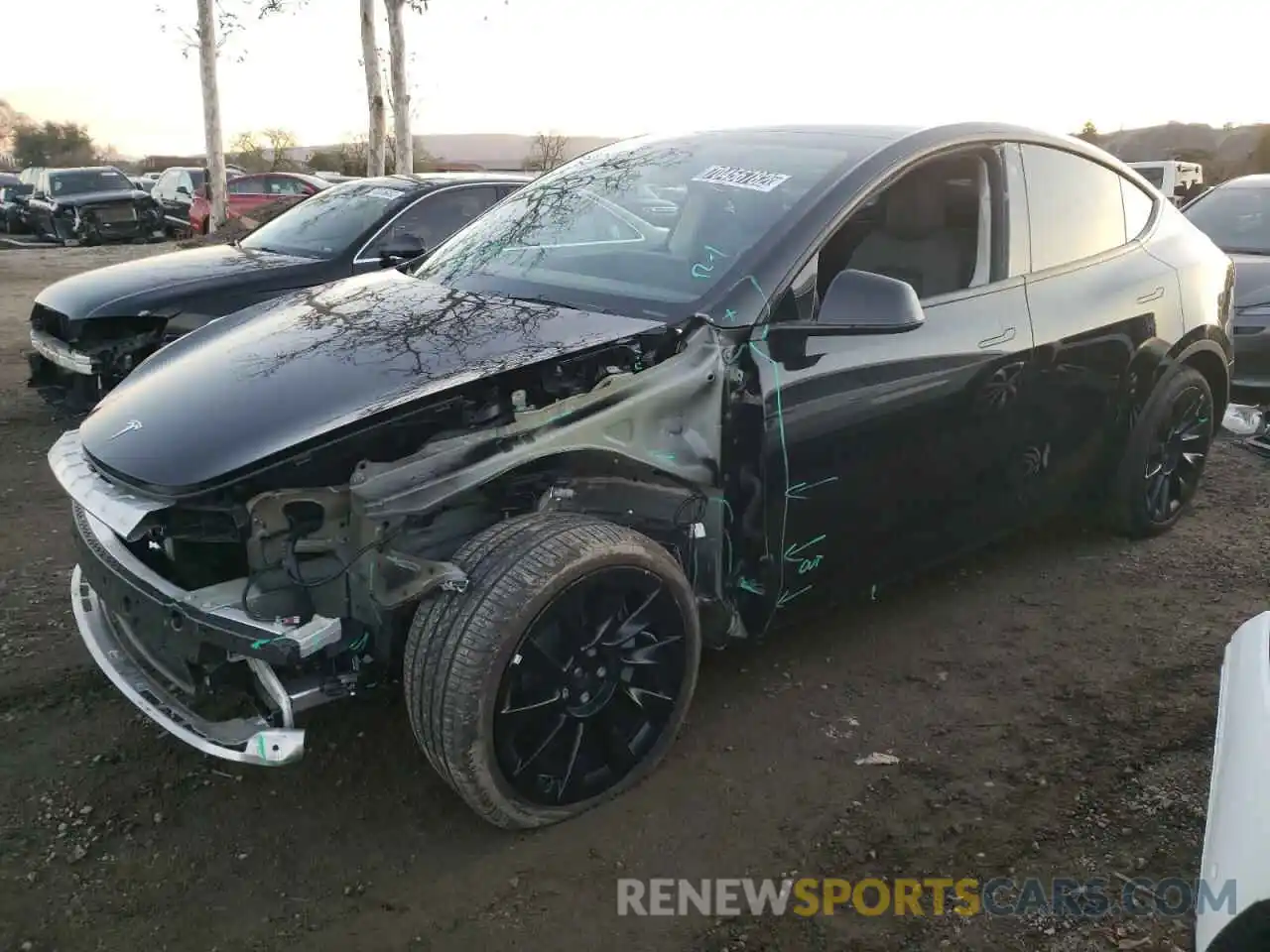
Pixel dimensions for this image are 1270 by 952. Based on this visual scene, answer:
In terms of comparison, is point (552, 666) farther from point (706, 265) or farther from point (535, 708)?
point (706, 265)

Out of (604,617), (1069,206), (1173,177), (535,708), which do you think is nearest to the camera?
(535,708)

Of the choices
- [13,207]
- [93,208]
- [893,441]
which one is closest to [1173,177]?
[893,441]

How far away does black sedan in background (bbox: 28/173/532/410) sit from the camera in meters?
5.79

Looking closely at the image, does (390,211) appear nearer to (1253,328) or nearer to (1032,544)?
(1032,544)

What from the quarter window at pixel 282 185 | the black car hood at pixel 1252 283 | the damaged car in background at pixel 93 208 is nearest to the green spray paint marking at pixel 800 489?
the black car hood at pixel 1252 283

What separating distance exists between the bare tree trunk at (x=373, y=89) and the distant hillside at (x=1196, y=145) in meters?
23.1

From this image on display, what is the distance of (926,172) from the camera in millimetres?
3455

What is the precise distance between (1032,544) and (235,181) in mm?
22247

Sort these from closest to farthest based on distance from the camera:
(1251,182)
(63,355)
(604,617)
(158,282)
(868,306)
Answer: (604,617) < (868,306) < (63,355) < (158,282) < (1251,182)

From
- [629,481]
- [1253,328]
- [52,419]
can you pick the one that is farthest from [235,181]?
[629,481]

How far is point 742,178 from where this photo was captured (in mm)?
3396

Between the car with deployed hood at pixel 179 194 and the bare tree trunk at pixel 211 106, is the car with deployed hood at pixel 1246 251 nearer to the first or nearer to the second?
the bare tree trunk at pixel 211 106

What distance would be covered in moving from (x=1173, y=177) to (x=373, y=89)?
44.0 ft

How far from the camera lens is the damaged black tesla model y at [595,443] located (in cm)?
249
